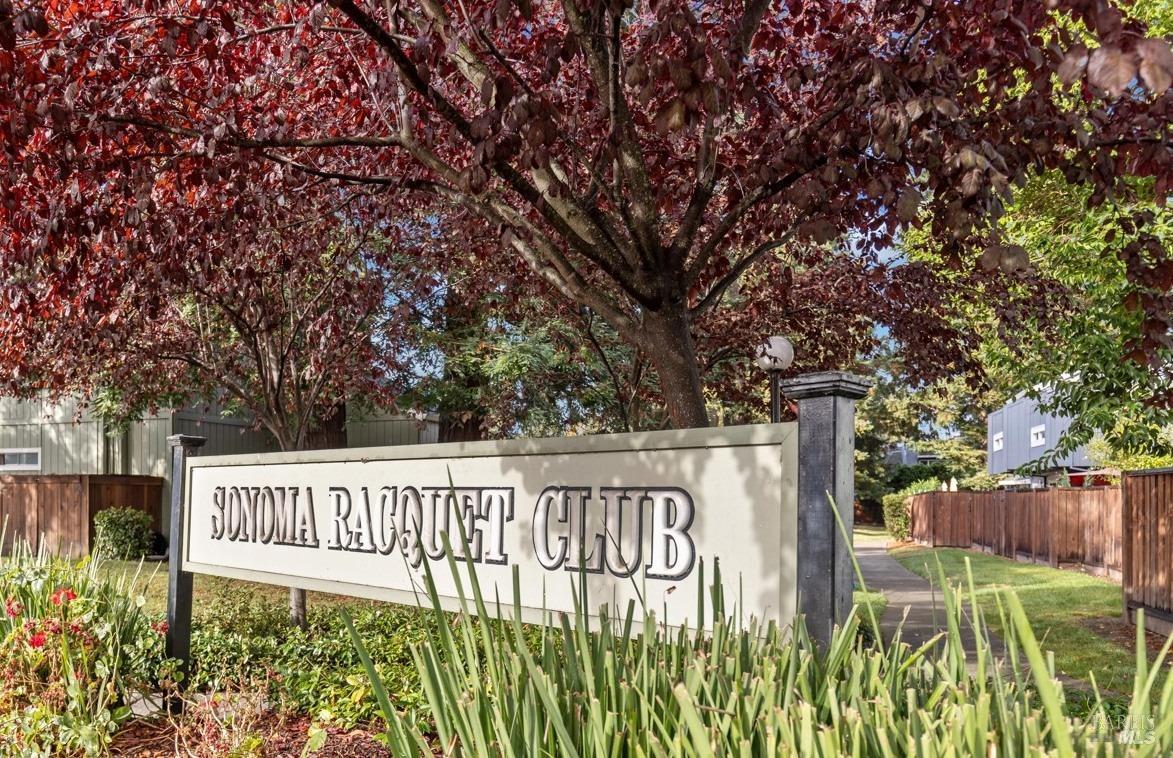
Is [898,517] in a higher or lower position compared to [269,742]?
lower

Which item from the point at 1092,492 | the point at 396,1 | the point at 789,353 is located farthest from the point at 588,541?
the point at 1092,492

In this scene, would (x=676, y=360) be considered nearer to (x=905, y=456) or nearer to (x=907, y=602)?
(x=907, y=602)

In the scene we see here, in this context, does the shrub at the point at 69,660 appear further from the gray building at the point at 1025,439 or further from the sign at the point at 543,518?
the gray building at the point at 1025,439

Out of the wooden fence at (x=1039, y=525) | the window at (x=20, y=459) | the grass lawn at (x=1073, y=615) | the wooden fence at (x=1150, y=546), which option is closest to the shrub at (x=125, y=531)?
the window at (x=20, y=459)

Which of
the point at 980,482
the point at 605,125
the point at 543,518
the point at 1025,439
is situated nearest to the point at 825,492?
the point at 543,518

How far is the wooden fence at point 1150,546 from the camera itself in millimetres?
8969

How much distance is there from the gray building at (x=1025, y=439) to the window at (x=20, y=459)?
2074 centimetres

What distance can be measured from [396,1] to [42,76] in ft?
5.70

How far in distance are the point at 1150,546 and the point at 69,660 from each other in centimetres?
958

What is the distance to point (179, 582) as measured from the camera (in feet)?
16.6

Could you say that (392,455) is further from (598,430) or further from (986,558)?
(986,558)

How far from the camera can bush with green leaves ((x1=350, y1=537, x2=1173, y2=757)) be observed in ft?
4.83

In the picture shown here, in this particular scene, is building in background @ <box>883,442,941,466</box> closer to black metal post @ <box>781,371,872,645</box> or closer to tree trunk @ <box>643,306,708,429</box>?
tree trunk @ <box>643,306,708,429</box>

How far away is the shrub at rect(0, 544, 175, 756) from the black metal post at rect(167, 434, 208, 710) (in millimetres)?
129
